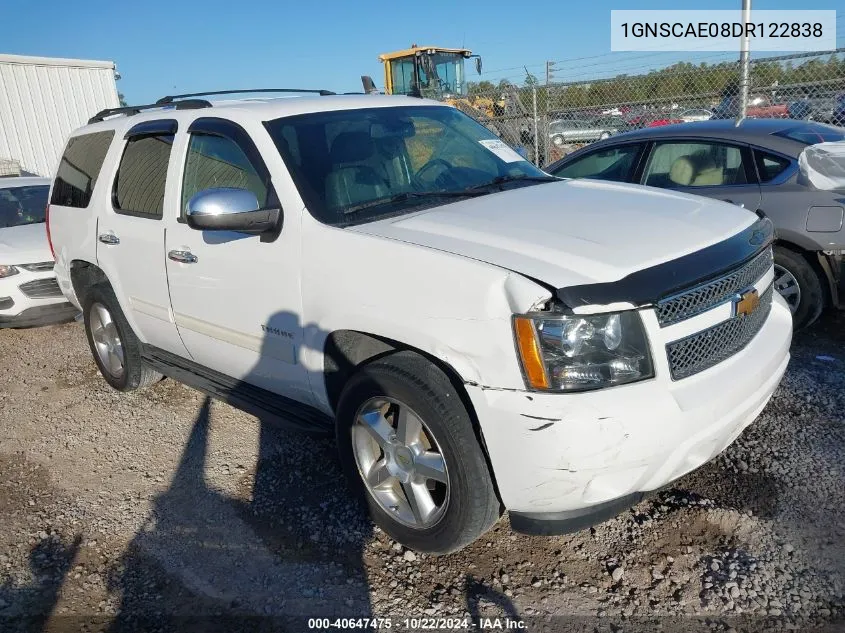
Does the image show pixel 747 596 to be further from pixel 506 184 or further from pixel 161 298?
pixel 161 298

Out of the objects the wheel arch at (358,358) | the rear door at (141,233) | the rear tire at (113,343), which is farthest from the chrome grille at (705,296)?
the rear tire at (113,343)

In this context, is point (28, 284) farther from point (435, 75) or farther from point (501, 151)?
point (435, 75)

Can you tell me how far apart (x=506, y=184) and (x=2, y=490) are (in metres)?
3.36

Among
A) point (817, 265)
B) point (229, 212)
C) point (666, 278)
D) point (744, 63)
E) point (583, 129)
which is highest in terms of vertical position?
point (744, 63)

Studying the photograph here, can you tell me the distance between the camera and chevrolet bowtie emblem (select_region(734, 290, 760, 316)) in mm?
2549

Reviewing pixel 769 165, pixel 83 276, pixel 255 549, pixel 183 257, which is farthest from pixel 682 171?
pixel 83 276

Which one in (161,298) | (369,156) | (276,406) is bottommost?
(276,406)

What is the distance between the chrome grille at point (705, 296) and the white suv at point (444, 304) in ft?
0.04

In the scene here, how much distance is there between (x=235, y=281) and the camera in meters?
3.28

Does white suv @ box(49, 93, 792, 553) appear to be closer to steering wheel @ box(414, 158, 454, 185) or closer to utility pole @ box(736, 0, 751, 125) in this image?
steering wheel @ box(414, 158, 454, 185)

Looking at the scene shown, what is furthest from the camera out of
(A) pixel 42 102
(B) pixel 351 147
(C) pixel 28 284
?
(A) pixel 42 102

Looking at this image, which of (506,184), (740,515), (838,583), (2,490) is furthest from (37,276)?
(838,583)

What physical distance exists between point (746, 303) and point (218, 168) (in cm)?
267

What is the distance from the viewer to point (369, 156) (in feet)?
11.2
